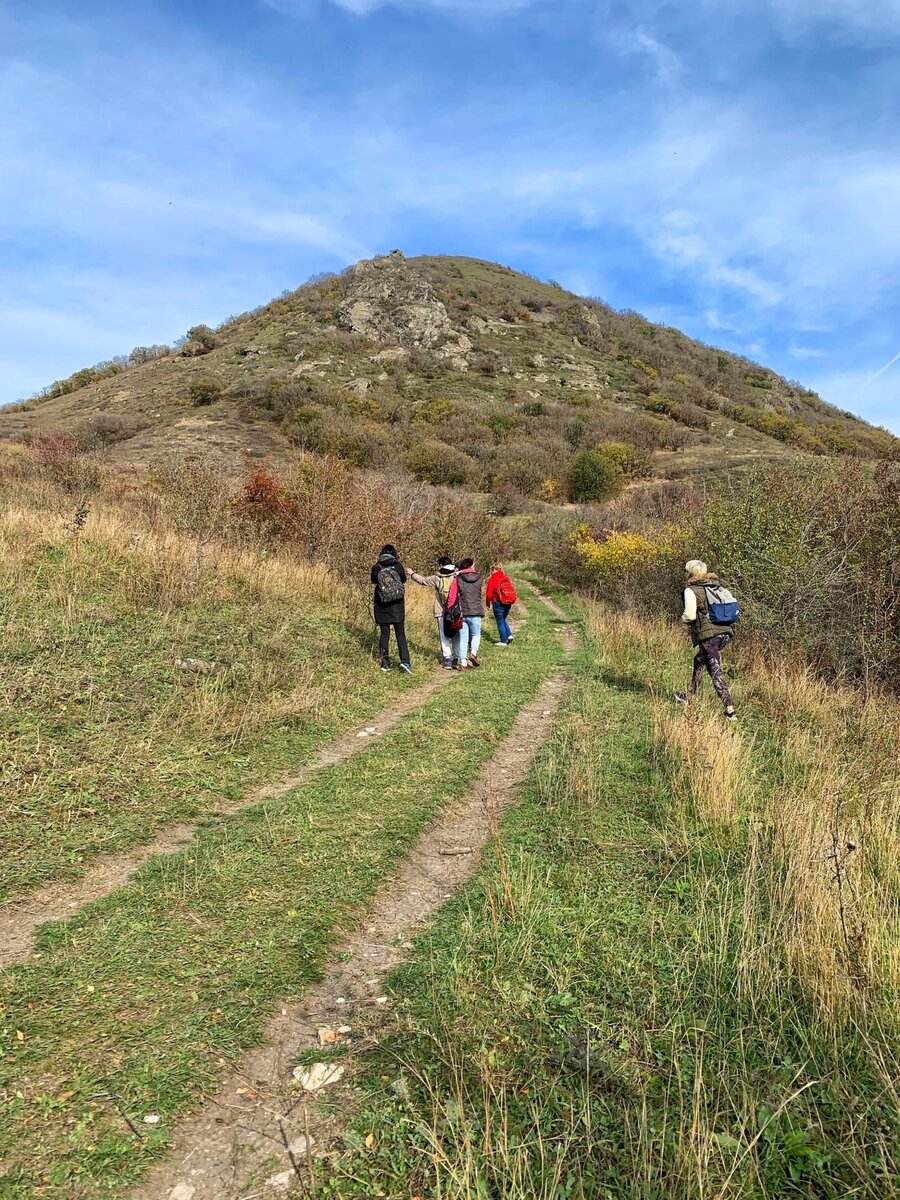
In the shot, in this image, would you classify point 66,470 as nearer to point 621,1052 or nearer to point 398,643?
point 398,643

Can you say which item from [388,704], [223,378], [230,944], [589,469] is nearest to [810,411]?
[589,469]

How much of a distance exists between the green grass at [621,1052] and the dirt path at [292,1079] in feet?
0.62

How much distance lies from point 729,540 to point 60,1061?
460 inches

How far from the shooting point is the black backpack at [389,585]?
984 cm

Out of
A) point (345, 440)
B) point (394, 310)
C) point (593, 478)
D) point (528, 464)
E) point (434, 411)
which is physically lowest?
point (593, 478)

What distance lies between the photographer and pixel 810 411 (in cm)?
6831

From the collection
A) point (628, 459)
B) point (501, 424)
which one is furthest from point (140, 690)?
point (501, 424)

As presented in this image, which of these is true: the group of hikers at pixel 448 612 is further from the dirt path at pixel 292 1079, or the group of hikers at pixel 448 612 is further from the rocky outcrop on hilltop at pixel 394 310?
the rocky outcrop on hilltop at pixel 394 310

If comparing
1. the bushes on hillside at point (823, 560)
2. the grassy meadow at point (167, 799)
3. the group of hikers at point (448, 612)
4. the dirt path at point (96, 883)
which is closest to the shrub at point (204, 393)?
the grassy meadow at point (167, 799)

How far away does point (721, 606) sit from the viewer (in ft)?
26.4

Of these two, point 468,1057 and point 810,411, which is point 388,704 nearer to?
point 468,1057

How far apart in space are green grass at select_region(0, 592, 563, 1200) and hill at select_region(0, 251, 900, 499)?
2433 centimetres

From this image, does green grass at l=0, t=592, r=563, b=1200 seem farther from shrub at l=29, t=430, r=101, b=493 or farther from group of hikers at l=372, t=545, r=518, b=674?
shrub at l=29, t=430, r=101, b=493

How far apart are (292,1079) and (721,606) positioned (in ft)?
23.0
